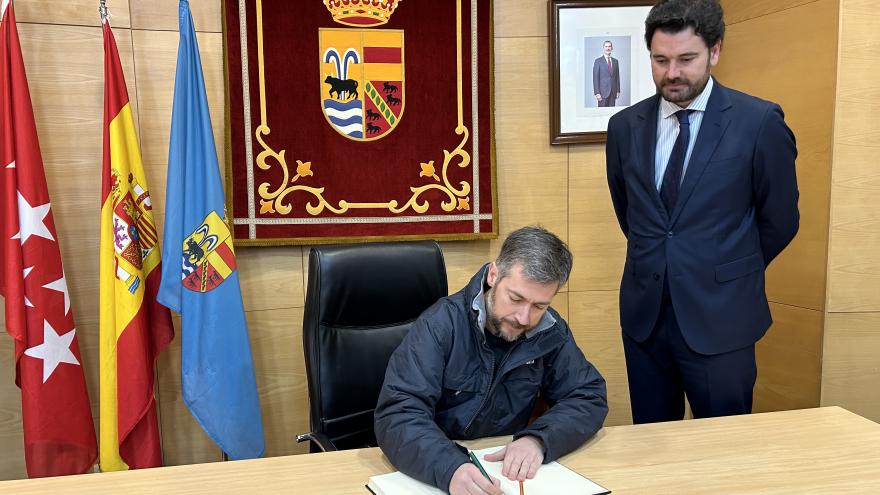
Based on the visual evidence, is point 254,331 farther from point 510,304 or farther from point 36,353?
point 510,304

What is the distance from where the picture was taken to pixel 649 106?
2.06 metres

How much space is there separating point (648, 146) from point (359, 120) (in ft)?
3.92

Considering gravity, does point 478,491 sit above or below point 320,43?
below

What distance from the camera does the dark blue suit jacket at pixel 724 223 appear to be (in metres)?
1.88

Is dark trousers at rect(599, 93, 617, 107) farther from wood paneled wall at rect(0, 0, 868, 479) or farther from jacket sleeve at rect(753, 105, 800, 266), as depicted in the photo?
jacket sleeve at rect(753, 105, 800, 266)

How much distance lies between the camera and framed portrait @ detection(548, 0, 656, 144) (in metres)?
2.86

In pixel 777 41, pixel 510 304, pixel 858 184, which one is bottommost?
pixel 510 304

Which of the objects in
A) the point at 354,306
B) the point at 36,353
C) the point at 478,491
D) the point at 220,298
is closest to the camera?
the point at 478,491

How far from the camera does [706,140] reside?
1896mm

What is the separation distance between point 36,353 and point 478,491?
1755 mm

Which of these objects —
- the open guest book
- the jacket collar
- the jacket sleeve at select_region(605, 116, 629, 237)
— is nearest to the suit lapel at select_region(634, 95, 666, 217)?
the jacket collar

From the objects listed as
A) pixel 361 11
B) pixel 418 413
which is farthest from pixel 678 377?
pixel 361 11

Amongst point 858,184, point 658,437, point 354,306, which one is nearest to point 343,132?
point 354,306

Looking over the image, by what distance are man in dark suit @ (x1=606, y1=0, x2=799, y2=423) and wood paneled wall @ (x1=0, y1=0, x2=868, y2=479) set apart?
0.80 metres
